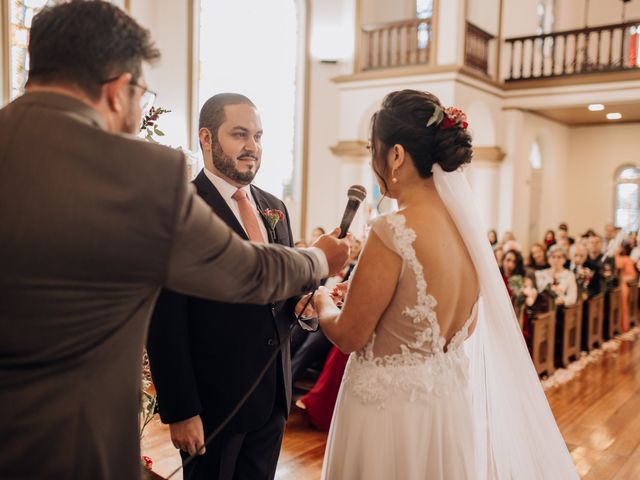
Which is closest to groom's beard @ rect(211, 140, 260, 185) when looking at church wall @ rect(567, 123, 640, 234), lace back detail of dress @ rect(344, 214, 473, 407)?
lace back detail of dress @ rect(344, 214, 473, 407)

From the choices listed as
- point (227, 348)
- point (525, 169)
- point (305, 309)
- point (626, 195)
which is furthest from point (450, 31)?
point (227, 348)

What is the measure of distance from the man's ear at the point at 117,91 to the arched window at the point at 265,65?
25.6 ft

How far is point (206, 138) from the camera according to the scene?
216 centimetres

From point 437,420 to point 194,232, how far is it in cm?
116

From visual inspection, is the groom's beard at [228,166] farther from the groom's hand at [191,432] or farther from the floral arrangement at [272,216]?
the groom's hand at [191,432]

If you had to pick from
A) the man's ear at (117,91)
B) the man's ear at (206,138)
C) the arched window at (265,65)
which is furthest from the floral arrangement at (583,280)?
the man's ear at (117,91)

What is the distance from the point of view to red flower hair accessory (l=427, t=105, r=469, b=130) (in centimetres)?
179

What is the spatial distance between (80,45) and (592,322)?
24.8 feet

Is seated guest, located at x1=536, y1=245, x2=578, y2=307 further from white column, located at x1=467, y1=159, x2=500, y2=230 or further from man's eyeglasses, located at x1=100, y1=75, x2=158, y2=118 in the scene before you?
man's eyeglasses, located at x1=100, y1=75, x2=158, y2=118

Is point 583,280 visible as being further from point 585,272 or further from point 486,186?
point 486,186

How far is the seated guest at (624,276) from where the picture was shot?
28.5ft

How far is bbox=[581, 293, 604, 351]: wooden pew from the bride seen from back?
5.94 meters

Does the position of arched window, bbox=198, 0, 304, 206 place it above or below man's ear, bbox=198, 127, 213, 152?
above

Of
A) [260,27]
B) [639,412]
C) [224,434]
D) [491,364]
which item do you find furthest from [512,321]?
[260,27]
